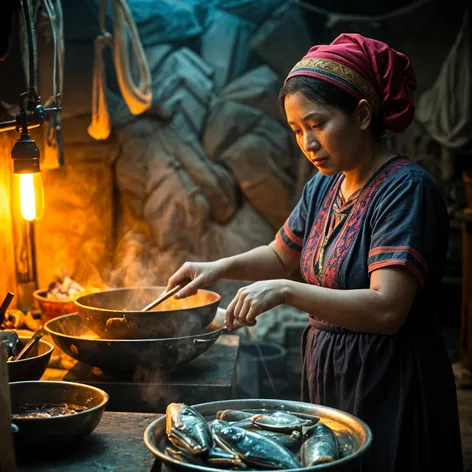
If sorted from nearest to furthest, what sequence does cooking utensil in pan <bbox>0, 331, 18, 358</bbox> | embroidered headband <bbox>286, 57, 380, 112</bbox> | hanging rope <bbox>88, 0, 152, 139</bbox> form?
1. embroidered headband <bbox>286, 57, 380, 112</bbox>
2. cooking utensil in pan <bbox>0, 331, 18, 358</bbox>
3. hanging rope <bbox>88, 0, 152, 139</bbox>

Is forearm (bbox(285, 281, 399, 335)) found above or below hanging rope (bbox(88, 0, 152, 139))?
below

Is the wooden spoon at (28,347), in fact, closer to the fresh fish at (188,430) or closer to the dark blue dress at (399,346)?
the fresh fish at (188,430)

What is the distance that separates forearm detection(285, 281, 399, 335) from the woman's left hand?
4 centimetres

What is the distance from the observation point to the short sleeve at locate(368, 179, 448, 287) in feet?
7.88

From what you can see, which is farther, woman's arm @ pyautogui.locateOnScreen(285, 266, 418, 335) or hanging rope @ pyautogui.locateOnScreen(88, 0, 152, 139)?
hanging rope @ pyautogui.locateOnScreen(88, 0, 152, 139)

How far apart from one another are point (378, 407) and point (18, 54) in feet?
10.2

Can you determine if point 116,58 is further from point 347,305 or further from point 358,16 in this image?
point 347,305

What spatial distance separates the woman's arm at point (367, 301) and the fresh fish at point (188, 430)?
1.89ft

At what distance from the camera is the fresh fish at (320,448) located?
A: 5.77ft

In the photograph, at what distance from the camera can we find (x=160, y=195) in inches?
326

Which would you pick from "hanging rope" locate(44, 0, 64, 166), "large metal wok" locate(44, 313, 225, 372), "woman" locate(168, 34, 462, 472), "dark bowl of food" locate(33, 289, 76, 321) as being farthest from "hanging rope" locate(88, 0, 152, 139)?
"woman" locate(168, 34, 462, 472)

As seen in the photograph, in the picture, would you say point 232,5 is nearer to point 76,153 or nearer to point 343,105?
Result: point 76,153

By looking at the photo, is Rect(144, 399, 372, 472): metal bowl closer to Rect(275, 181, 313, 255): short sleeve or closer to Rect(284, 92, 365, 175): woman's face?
Rect(284, 92, 365, 175): woman's face

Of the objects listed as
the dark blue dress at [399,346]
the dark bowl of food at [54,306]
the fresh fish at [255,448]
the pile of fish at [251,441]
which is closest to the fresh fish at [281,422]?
the pile of fish at [251,441]
